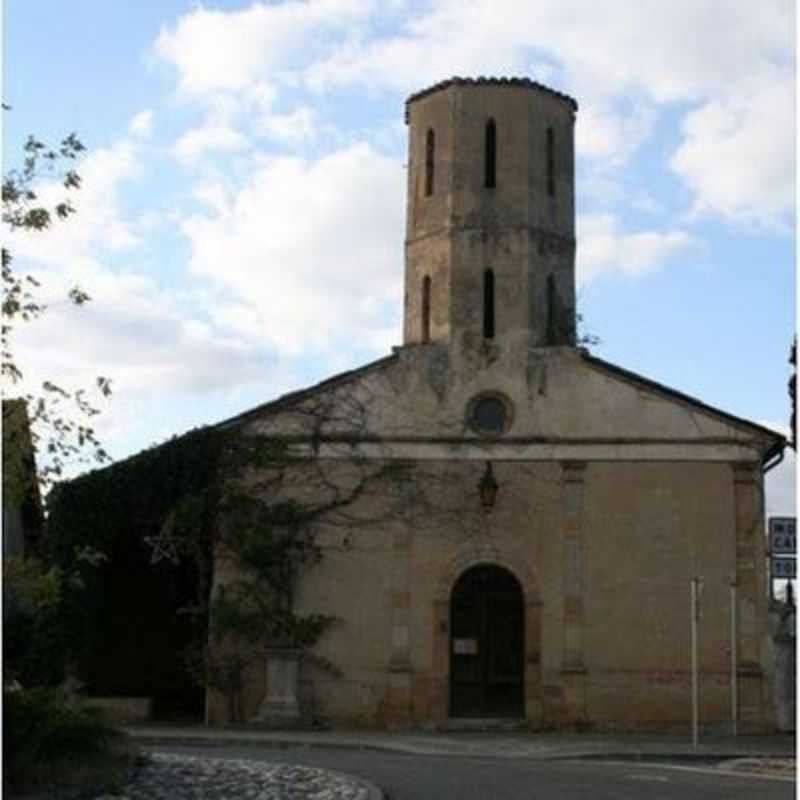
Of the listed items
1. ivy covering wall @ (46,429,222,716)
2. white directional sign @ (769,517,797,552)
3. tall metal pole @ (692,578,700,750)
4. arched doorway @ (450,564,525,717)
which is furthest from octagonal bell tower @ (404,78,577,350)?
white directional sign @ (769,517,797,552)

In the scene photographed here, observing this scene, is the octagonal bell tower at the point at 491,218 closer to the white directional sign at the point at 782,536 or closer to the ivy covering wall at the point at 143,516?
the ivy covering wall at the point at 143,516

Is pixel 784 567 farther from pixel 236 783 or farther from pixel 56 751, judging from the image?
pixel 56 751

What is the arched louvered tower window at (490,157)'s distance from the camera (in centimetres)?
2927

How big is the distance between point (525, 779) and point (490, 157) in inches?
621

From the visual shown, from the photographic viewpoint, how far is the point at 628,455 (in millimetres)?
27531

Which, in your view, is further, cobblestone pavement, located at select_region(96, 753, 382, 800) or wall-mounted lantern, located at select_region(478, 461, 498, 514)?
wall-mounted lantern, located at select_region(478, 461, 498, 514)

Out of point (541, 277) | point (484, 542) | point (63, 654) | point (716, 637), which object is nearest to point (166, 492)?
point (63, 654)

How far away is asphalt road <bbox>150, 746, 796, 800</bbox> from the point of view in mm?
14703

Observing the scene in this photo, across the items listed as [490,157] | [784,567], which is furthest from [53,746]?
[490,157]

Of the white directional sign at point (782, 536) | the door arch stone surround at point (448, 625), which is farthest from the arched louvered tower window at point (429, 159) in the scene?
the white directional sign at point (782, 536)

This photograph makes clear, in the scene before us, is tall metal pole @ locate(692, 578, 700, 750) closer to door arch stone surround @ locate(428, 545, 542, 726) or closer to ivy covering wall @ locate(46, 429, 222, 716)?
door arch stone surround @ locate(428, 545, 542, 726)

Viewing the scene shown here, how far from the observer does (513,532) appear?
90.6ft

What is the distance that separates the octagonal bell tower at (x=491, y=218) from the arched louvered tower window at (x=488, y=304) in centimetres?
2

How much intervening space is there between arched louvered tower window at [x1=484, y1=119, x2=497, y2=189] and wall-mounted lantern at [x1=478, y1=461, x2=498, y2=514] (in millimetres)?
5658
